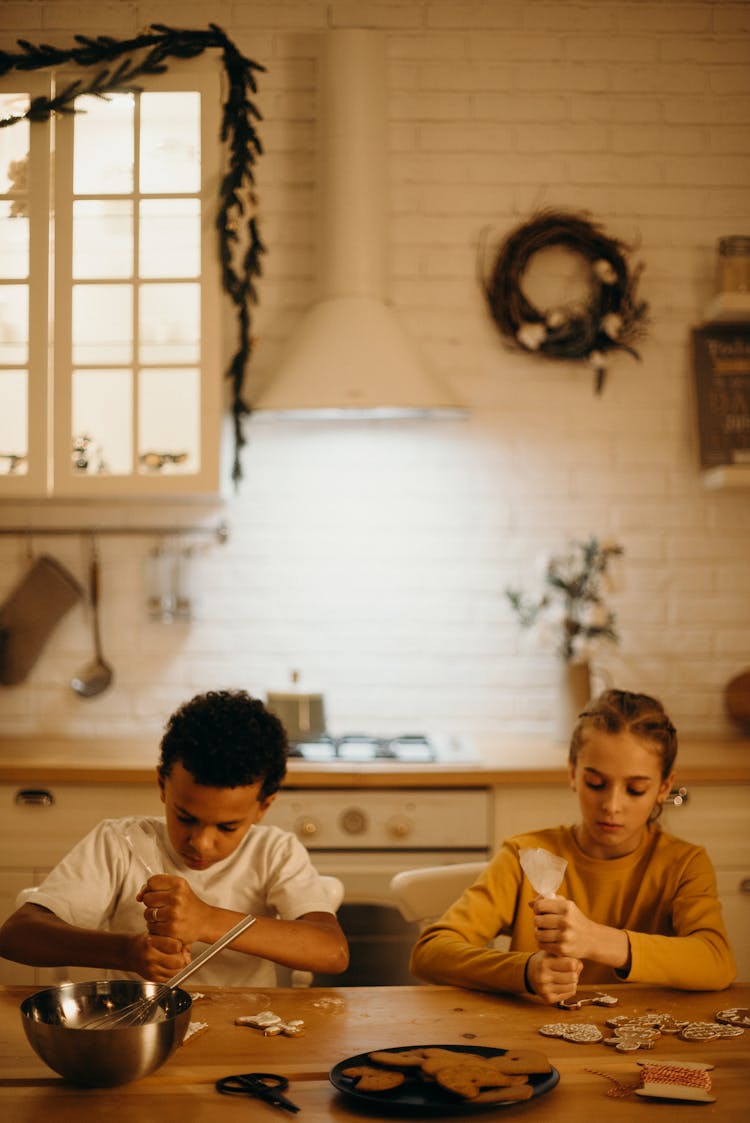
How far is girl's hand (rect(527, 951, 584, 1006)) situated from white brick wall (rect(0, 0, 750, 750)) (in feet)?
6.84

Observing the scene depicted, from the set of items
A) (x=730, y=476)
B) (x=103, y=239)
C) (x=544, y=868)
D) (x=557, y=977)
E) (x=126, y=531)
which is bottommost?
(x=557, y=977)

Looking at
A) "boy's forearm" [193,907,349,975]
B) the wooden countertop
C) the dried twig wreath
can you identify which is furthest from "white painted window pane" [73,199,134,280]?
"boy's forearm" [193,907,349,975]

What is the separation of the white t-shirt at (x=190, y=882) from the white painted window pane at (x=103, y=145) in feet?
6.65

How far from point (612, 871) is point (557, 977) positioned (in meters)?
0.39

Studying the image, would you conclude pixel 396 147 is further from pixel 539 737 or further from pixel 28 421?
pixel 539 737

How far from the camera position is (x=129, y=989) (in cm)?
138

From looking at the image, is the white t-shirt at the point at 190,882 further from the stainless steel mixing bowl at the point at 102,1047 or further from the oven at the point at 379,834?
the oven at the point at 379,834

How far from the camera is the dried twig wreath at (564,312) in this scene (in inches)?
140

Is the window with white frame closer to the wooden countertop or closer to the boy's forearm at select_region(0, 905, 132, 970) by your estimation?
the wooden countertop

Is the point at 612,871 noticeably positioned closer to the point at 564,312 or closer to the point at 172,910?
the point at 172,910

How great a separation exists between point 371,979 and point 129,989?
1.62 metres

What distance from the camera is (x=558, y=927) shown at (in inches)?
59.7

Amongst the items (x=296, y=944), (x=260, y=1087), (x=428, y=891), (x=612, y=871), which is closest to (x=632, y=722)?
(x=612, y=871)

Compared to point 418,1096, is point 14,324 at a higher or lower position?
higher
